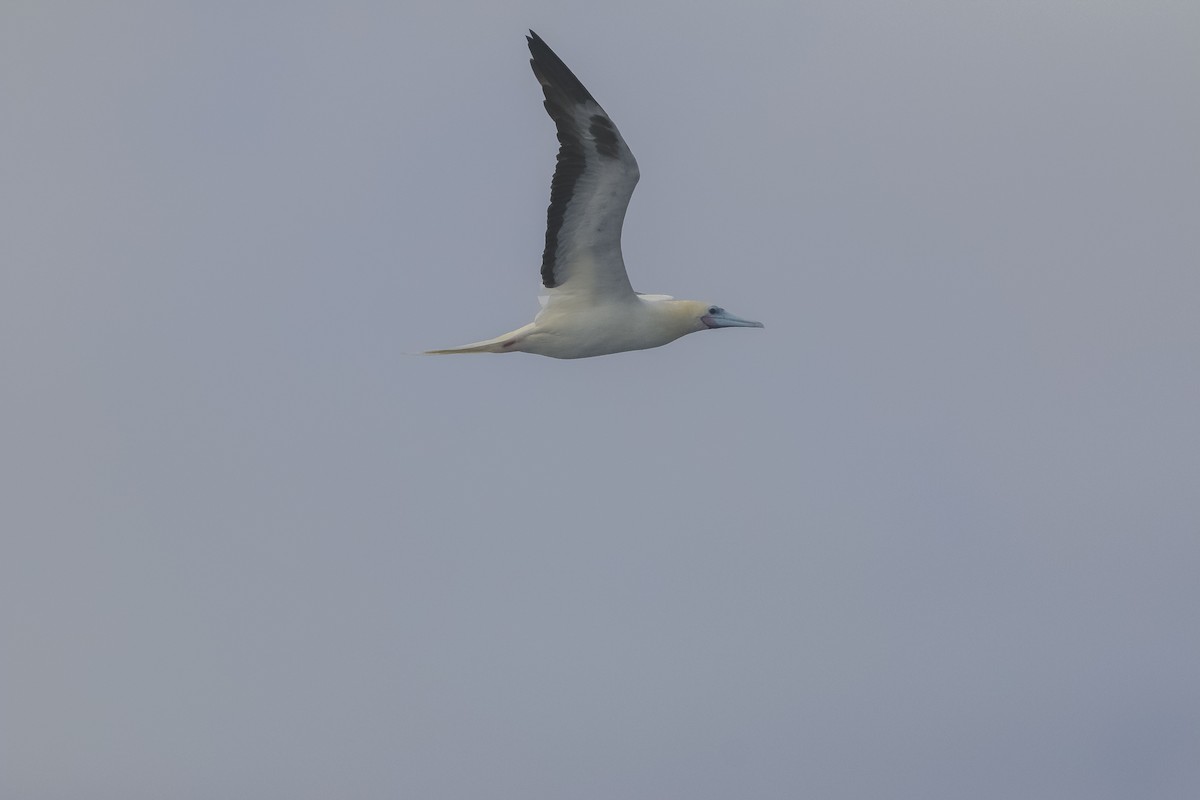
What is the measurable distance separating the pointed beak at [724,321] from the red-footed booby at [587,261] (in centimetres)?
1

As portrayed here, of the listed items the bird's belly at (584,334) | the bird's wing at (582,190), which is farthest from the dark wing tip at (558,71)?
the bird's belly at (584,334)

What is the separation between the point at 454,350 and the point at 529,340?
0.77 metres

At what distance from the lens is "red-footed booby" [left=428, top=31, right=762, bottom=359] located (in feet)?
71.2

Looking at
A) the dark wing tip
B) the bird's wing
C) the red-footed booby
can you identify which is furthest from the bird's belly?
the dark wing tip

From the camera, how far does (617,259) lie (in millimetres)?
22719

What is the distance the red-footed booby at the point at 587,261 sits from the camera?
854 inches

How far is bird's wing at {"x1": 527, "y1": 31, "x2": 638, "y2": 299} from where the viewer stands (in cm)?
2164

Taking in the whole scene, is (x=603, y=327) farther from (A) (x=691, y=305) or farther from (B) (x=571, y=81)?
(B) (x=571, y=81)

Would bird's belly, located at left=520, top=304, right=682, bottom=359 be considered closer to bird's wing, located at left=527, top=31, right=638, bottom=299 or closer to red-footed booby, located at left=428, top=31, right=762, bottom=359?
red-footed booby, located at left=428, top=31, right=762, bottom=359

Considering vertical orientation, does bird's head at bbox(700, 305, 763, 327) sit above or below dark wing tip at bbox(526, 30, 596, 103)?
below

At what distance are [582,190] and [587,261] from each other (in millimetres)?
891

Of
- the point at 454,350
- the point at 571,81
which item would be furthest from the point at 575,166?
the point at 454,350

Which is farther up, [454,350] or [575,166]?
[575,166]

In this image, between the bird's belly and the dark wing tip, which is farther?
the bird's belly
